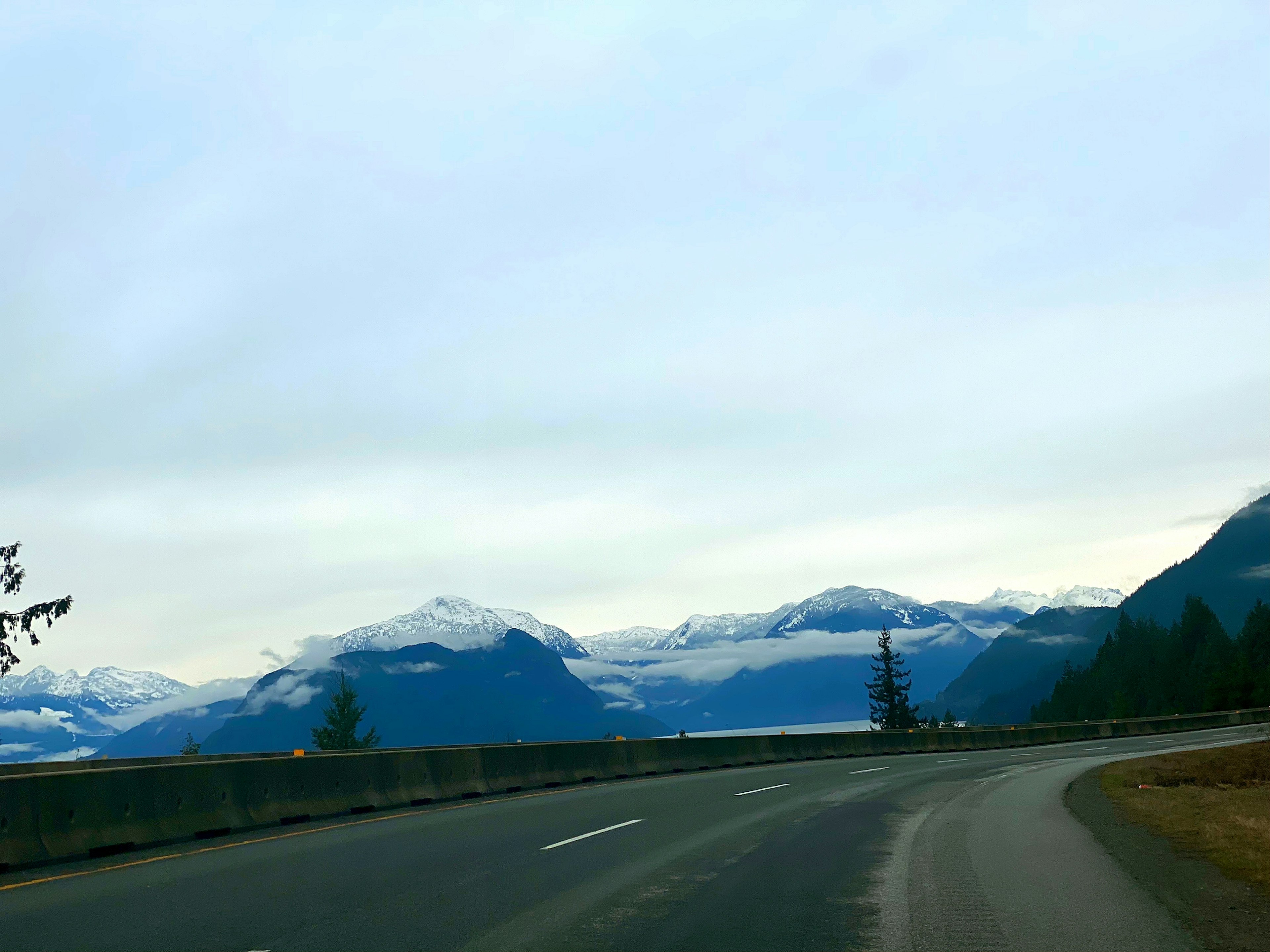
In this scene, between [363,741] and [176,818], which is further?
[363,741]

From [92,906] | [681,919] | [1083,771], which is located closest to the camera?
[681,919]

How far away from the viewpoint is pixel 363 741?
107500 mm

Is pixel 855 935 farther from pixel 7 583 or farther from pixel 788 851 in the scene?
pixel 7 583

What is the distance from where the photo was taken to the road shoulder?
25.2 ft

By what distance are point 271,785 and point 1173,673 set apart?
476ft

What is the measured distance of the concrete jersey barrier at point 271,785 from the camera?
39.5 feet

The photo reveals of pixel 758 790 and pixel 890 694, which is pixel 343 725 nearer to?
pixel 890 694

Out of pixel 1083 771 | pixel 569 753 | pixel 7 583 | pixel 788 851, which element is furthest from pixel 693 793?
pixel 7 583

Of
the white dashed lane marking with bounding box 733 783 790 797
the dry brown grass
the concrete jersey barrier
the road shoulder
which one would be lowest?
the dry brown grass

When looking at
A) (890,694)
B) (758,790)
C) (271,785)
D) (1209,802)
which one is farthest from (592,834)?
(890,694)

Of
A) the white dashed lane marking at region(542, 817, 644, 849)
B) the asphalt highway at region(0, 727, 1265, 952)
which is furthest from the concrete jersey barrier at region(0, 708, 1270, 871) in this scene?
the white dashed lane marking at region(542, 817, 644, 849)

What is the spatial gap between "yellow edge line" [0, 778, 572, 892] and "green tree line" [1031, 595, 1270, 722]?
103580 mm

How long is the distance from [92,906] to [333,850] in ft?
12.0

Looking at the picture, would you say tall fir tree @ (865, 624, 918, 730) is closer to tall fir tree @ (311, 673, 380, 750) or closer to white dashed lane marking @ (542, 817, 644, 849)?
tall fir tree @ (311, 673, 380, 750)
